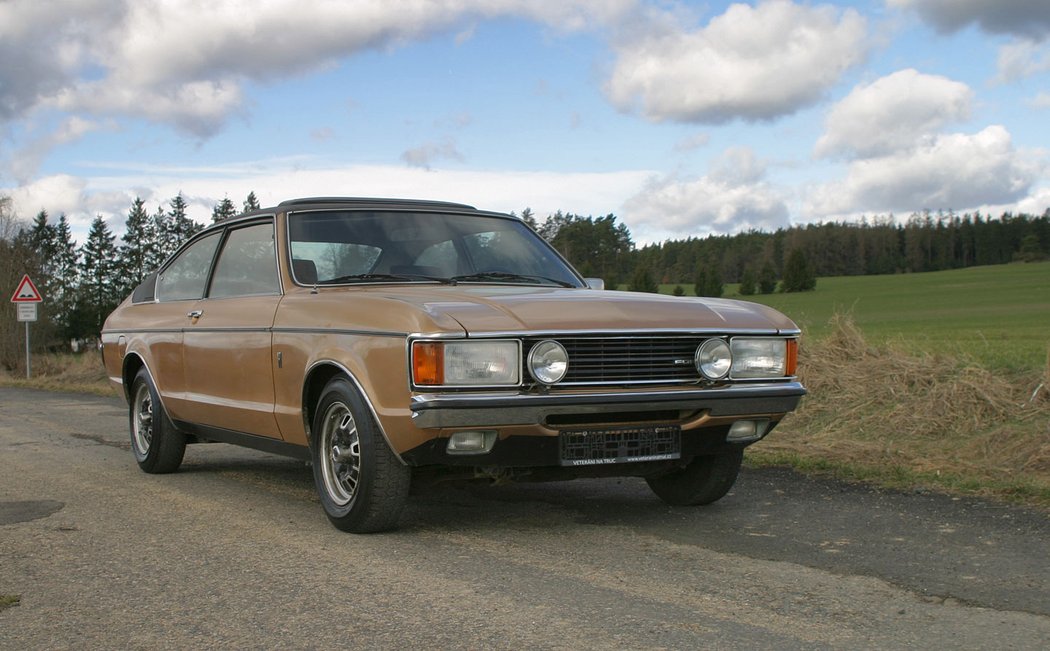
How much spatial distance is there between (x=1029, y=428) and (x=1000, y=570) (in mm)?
3839

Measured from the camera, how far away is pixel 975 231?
353 feet

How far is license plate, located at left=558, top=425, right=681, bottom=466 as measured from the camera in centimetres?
482

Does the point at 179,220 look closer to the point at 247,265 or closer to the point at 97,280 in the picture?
the point at 97,280

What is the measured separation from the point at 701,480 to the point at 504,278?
1.57m

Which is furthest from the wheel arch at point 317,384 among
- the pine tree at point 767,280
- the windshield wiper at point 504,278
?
the pine tree at point 767,280

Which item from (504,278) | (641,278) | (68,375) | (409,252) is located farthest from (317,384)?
(641,278)

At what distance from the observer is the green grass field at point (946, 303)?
31.8 metres

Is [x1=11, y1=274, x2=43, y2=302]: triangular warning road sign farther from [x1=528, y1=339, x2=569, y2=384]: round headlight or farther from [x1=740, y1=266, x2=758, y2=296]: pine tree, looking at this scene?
[x1=740, y1=266, x2=758, y2=296]: pine tree

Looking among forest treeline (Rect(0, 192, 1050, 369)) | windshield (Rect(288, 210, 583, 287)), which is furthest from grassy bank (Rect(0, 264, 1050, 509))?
forest treeline (Rect(0, 192, 1050, 369))

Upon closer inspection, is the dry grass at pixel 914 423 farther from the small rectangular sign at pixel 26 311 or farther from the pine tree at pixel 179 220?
the pine tree at pixel 179 220

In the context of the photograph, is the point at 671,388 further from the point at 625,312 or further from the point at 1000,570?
the point at 1000,570

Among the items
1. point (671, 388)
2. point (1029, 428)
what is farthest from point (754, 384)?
point (1029, 428)

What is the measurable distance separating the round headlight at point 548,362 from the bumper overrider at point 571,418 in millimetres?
80

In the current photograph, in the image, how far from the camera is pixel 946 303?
5819cm
